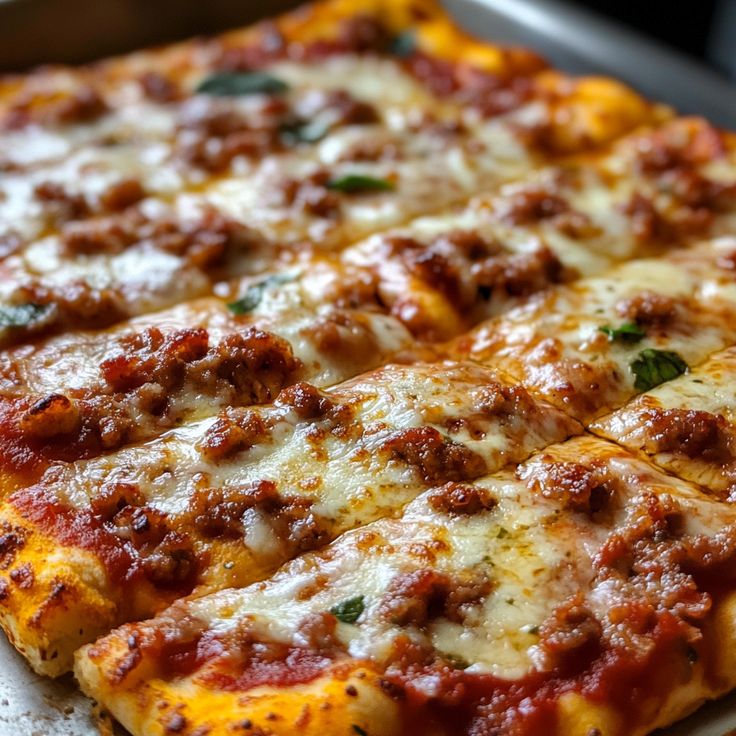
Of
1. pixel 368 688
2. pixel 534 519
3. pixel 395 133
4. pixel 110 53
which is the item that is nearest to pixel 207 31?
pixel 110 53

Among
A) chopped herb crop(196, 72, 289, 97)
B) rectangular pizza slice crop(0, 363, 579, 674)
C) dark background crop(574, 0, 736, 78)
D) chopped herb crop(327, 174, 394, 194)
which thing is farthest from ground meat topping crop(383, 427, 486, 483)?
dark background crop(574, 0, 736, 78)

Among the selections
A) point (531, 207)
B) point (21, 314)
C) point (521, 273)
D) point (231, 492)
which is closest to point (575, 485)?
point (231, 492)

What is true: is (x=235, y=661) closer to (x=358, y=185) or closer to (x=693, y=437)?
(x=693, y=437)

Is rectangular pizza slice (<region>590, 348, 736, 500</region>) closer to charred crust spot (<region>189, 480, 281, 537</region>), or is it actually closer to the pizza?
the pizza

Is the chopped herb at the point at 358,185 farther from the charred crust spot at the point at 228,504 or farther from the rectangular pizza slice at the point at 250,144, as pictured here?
the charred crust spot at the point at 228,504

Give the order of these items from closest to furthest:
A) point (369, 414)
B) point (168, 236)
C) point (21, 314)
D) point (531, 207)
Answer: point (369, 414) → point (21, 314) → point (168, 236) → point (531, 207)

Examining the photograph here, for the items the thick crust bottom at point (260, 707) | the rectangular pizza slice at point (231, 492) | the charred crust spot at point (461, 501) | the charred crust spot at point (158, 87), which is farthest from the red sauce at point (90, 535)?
the charred crust spot at point (158, 87)

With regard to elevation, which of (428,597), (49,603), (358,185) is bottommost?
(49,603)
